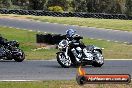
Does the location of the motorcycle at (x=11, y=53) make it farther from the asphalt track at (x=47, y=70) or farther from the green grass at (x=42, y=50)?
the green grass at (x=42, y=50)

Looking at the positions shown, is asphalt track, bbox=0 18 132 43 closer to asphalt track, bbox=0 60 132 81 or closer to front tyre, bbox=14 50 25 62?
front tyre, bbox=14 50 25 62

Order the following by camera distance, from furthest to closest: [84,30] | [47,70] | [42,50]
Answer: [84,30]
[42,50]
[47,70]

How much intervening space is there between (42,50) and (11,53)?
731cm

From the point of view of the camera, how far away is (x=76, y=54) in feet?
58.8

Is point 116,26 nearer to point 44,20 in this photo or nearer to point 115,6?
point 44,20

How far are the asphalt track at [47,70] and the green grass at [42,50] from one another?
2.49 metres

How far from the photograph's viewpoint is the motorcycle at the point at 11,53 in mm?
19844

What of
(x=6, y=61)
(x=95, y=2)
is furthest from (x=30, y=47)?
(x=95, y=2)

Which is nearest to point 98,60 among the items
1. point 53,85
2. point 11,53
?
point 11,53

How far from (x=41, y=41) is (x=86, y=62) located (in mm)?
13259

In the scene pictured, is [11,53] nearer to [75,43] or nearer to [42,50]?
[75,43]

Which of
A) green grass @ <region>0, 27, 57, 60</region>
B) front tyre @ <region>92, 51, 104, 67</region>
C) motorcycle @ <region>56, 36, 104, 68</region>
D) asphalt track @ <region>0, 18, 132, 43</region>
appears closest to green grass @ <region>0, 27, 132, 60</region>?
green grass @ <region>0, 27, 57, 60</region>

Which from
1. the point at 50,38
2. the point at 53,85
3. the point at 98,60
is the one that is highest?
the point at 53,85

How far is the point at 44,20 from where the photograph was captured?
183 ft
